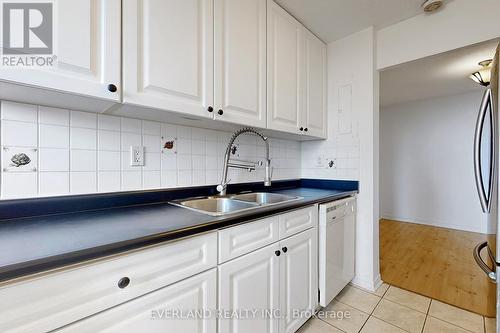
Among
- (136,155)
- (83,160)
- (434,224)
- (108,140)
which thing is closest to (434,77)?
(434,224)

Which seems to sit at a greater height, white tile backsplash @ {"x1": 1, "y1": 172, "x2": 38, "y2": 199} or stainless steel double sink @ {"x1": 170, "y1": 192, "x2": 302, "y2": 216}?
white tile backsplash @ {"x1": 1, "y1": 172, "x2": 38, "y2": 199}

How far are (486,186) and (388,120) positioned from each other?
3663 mm

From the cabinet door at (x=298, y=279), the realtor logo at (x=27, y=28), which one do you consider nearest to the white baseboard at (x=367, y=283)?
the cabinet door at (x=298, y=279)

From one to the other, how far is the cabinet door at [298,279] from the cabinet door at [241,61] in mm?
809

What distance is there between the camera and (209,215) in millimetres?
971

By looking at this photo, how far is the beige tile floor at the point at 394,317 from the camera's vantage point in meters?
1.45

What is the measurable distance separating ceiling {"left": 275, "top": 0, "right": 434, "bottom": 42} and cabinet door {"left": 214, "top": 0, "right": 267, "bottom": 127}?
41 cm

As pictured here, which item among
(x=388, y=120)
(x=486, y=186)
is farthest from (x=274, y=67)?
(x=388, y=120)

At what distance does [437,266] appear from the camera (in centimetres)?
230

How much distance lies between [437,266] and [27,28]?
11.4 feet

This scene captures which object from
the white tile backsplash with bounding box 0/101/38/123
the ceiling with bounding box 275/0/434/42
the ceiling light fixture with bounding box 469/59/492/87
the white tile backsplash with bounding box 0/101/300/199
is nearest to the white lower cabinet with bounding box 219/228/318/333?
the white tile backsplash with bounding box 0/101/300/199

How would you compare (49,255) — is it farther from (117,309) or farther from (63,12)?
(63,12)

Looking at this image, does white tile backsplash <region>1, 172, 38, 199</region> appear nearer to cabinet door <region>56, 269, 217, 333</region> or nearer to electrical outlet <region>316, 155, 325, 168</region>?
cabinet door <region>56, 269, 217, 333</region>

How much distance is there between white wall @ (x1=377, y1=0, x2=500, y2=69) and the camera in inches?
59.7
